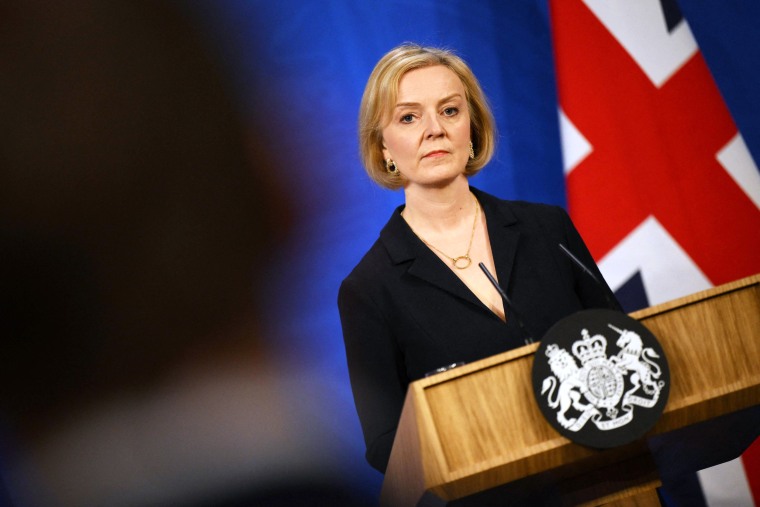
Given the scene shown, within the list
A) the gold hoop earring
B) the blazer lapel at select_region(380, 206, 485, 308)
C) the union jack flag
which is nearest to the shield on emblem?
the blazer lapel at select_region(380, 206, 485, 308)

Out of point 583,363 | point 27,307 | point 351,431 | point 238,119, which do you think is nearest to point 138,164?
point 238,119

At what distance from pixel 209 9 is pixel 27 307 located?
33.3 inches

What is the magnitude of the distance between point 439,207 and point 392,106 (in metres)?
0.24

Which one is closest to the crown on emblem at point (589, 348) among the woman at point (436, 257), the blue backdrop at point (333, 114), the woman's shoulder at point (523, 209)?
the woman at point (436, 257)

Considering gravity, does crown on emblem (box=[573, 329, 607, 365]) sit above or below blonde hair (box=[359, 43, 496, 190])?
below

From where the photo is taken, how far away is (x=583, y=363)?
1.26m

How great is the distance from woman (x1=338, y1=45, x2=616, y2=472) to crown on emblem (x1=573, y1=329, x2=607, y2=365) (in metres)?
0.42

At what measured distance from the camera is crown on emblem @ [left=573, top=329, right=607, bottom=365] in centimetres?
126

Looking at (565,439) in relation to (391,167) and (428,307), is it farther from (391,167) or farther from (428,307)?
(391,167)

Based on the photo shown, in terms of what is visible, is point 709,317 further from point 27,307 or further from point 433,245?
point 27,307

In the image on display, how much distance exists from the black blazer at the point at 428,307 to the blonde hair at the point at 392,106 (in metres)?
0.16

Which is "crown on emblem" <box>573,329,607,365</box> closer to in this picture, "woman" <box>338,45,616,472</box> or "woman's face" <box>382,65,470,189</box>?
"woman" <box>338,45,616,472</box>

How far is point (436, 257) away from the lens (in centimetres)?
189

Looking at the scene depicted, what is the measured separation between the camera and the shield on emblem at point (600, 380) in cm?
124
